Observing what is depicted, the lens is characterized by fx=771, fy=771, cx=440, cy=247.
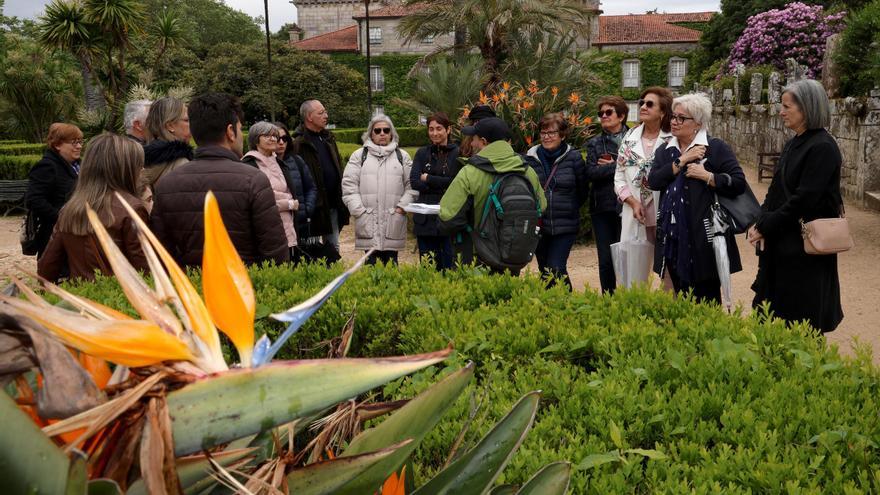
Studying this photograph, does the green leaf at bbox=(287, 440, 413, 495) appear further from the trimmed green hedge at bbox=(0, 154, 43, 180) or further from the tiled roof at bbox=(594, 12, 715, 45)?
the tiled roof at bbox=(594, 12, 715, 45)

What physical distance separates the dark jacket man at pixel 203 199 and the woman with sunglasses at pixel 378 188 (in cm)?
278

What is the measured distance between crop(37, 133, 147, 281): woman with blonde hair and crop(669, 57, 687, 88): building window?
5014 cm

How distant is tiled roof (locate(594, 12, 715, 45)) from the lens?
5169 centimetres

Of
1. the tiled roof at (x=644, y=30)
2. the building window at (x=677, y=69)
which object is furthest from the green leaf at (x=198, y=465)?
the tiled roof at (x=644, y=30)

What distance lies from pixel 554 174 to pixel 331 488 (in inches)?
232

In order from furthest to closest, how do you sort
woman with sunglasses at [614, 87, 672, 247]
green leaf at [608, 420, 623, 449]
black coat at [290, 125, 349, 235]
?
black coat at [290, 125, 349, 235]
woman with sunglasses at [614, 87, 672, 247]
green leaf at [608, 420, 623, 449]

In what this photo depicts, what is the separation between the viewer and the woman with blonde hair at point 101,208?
12.7ft

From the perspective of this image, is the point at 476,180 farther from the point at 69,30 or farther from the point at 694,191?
the point at 69,30

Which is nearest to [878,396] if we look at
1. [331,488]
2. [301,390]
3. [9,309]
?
[331,488]

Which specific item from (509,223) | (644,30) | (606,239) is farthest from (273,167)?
(644,30)

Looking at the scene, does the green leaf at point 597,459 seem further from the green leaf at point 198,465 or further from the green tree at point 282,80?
the green tree at point 282,80

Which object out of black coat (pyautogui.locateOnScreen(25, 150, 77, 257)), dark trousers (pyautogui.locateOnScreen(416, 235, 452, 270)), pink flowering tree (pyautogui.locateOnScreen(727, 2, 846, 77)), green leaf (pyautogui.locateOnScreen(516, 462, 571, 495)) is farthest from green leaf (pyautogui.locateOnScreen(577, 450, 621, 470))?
pink flowering tree (pyautogui.locateOnScreen(727, 2, 846, 77))

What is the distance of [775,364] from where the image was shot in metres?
2.48

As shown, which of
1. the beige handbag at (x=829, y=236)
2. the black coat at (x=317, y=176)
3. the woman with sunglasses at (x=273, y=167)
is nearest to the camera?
the beige handbag at (x=829, y=236)
